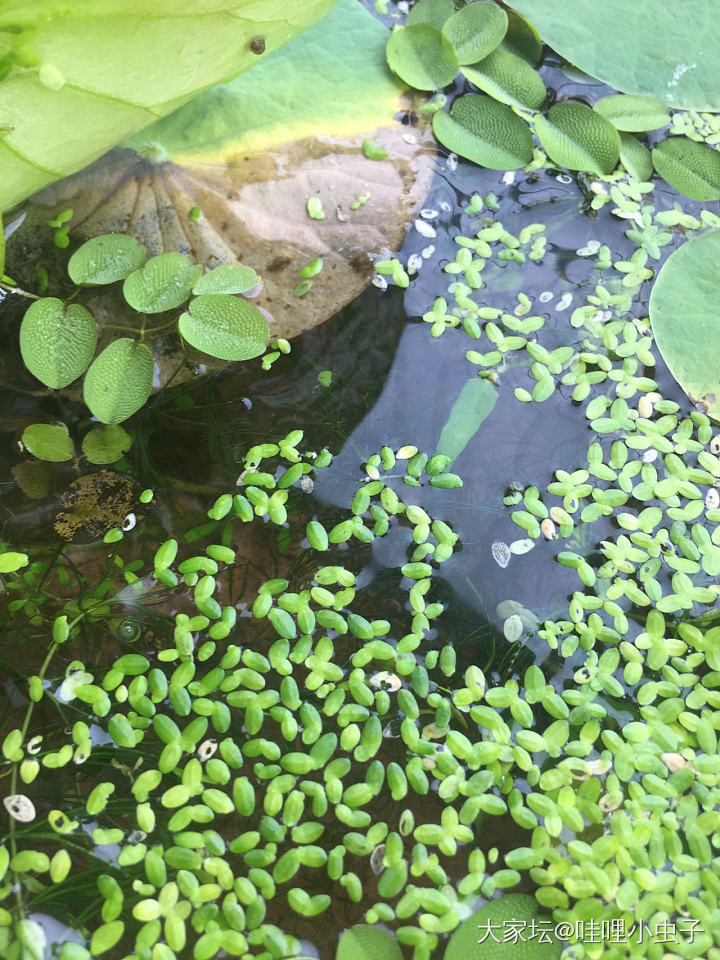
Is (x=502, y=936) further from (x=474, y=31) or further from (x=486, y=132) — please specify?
(x=474, y=31)

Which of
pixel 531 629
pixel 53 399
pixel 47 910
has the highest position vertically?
pixel 53 399

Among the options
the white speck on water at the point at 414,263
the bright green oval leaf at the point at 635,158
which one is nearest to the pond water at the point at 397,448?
the white speck on water at the point at 414,263

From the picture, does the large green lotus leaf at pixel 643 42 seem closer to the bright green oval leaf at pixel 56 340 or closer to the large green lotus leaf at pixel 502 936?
the bright green oval leaf at pixel 56 340

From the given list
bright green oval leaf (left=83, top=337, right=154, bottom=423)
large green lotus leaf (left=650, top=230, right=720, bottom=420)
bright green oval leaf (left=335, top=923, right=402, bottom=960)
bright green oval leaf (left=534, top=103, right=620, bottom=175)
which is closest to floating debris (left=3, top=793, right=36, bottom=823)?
bright green oval leaf (left=335, top=923, right=402, bottom=960)

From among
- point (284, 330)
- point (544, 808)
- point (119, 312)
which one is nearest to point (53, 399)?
point (119, 312)

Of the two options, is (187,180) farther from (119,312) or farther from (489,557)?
(489,557)

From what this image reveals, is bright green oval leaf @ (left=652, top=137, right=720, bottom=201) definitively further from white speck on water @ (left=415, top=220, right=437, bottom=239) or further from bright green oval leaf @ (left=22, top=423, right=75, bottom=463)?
bright green oval leaf @ (left=22, top=423, right=75, bottom=463)

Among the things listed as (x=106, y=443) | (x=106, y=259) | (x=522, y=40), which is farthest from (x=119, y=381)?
(x=522, y=40)
